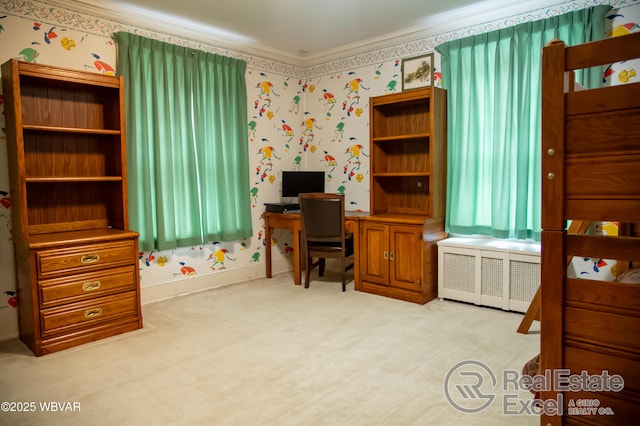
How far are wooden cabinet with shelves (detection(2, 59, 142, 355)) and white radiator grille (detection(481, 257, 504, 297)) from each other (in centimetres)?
282

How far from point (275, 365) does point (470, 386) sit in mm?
1131

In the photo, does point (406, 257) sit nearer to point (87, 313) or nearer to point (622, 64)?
point (622, 64)

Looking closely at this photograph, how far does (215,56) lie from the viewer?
4293 mm

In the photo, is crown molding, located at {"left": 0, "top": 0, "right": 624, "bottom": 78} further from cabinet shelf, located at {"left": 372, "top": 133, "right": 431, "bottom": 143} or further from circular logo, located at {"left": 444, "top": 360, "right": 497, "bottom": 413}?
circular logo, located at {"left": 444, "top": 360, "right": 497, "bottom": 413}

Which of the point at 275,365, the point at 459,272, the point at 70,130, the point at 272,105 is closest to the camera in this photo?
the point at 275,365

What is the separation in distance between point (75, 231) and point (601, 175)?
3.42m

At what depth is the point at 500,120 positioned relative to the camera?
368cm

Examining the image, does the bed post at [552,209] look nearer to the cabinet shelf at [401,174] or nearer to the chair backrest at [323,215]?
the cabinet shelf at [401,174]

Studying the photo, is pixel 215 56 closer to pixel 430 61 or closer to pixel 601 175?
pixel 430 61

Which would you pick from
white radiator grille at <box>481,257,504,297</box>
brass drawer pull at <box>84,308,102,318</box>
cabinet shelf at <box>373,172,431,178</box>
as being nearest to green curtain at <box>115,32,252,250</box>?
brass drawer pull at <box>84,308,102,318</box>

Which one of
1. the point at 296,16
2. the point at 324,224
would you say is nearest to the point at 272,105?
the point at 296,16

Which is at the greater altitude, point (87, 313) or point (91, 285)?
point (91, 285)

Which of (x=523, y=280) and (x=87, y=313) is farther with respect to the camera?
(x=523, y=280)

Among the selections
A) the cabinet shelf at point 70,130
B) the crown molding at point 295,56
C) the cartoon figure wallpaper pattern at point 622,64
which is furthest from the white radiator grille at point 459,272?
the cabinet shelf at point 70,130
